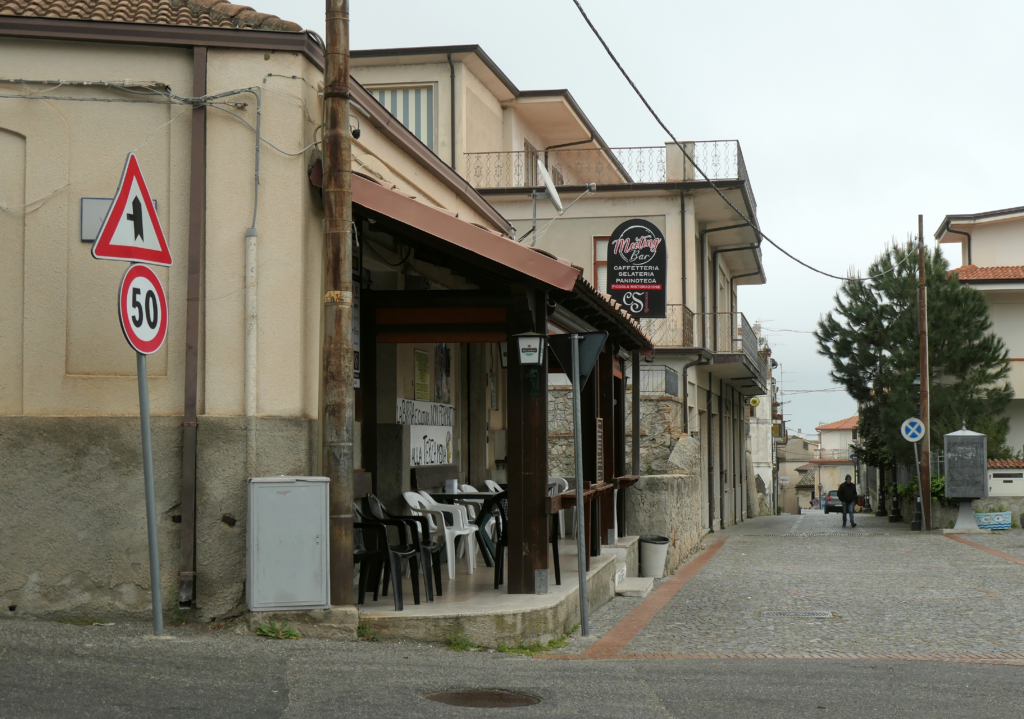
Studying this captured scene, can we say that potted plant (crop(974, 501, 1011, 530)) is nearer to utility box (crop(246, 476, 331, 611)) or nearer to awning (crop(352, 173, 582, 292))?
awning (crop(352, 173, 582, 292))

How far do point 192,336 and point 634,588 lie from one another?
6.77 metres

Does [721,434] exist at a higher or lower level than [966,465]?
higher

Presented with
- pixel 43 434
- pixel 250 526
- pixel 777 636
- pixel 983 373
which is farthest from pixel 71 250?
pixel 983 373

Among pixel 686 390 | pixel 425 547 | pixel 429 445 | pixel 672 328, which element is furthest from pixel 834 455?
pixel 425 547

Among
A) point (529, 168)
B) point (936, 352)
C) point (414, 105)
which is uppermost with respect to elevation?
point (414, 105)

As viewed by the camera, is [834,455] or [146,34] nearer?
[146,34]

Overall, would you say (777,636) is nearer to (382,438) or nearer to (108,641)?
(382,438)

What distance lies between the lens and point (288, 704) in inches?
231

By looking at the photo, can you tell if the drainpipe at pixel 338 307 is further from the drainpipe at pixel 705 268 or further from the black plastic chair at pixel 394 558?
the drainpipe at pixel 705 268

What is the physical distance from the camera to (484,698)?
255 inches

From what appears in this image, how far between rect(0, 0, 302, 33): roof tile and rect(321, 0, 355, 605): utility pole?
1.94 feet

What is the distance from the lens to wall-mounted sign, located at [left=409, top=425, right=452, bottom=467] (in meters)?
11.7

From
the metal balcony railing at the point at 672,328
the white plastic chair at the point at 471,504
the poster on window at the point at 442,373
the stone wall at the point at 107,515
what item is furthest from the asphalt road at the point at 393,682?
the metal balcony railing at the point at 672,328

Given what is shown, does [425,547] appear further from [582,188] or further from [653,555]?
[582,188]
